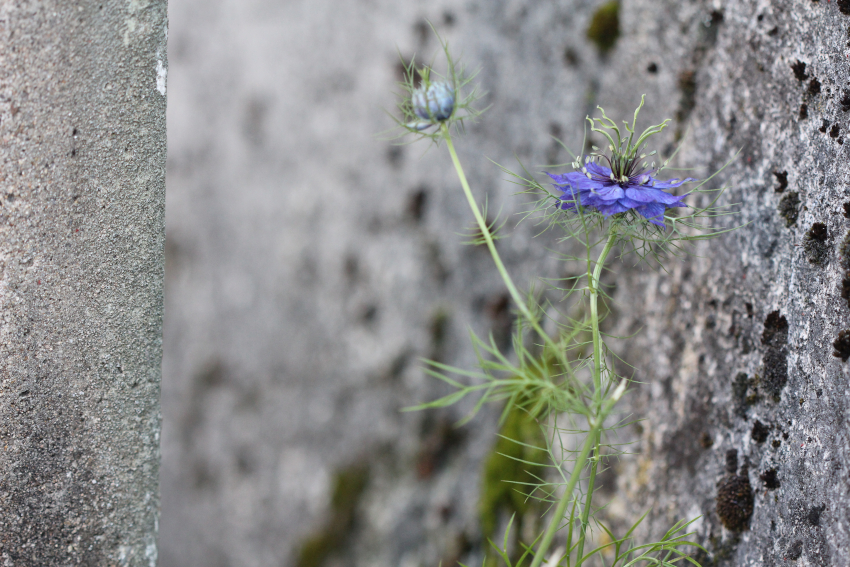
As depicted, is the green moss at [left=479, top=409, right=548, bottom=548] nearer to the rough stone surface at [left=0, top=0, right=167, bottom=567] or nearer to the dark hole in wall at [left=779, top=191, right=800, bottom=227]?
the dark hole in wall at [left=779, top=191, right=800, bottom=227]

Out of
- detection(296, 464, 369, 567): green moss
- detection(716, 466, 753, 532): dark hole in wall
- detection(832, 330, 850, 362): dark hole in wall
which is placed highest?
detection(832, 330, 850, 362): dark hole in wall

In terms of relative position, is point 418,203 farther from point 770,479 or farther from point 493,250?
point 770,479

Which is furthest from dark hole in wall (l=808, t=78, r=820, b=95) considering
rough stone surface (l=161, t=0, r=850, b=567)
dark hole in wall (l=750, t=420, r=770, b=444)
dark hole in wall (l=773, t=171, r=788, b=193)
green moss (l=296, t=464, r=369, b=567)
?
green moss (l=296, t=464, r=369, b=567)

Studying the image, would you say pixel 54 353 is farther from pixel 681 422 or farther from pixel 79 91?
pixel 681 422

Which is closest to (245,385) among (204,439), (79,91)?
(204,439)

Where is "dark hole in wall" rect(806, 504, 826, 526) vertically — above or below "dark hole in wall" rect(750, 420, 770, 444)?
below
